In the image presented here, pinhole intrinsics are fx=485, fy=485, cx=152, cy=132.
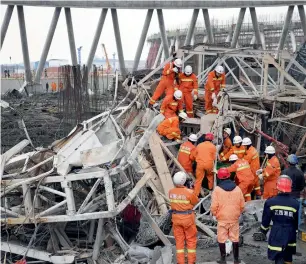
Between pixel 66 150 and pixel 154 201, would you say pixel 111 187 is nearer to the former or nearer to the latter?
pixel 66 150

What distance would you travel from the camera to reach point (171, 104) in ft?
35.9

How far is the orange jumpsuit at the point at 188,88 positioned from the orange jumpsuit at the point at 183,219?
518 cm

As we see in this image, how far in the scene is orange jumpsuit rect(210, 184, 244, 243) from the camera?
22.2ft

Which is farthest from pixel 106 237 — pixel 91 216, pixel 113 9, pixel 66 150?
pixel 113 9

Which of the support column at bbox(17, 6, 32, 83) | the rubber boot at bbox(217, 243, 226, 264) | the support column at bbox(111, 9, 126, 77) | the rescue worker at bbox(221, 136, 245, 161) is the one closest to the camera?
the rubber boot at bbox(217, 243, 226, 264)

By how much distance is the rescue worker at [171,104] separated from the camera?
10.9 meters

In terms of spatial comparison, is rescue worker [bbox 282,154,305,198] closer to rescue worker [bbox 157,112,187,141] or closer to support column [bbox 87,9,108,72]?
rescue worker [bbox 157,112,187,141]

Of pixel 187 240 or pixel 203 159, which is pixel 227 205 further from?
pixel 203 159

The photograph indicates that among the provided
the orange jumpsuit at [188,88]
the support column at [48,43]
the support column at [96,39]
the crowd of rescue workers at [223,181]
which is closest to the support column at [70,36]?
the support column at [48,43]

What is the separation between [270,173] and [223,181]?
264 centimetres

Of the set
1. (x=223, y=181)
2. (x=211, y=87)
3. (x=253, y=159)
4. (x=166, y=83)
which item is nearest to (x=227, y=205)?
(x=223, y=181)

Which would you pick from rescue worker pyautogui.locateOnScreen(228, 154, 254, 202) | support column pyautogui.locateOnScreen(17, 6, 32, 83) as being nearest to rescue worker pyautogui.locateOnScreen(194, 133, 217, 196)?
rescue worker pyautogui.locateOnScreen(228, 154, 254, 202)

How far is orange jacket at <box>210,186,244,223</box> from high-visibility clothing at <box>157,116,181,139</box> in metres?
3.61

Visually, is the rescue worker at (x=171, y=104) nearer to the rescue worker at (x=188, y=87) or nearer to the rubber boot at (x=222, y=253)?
the rescue worker at (x=188, y=87)
